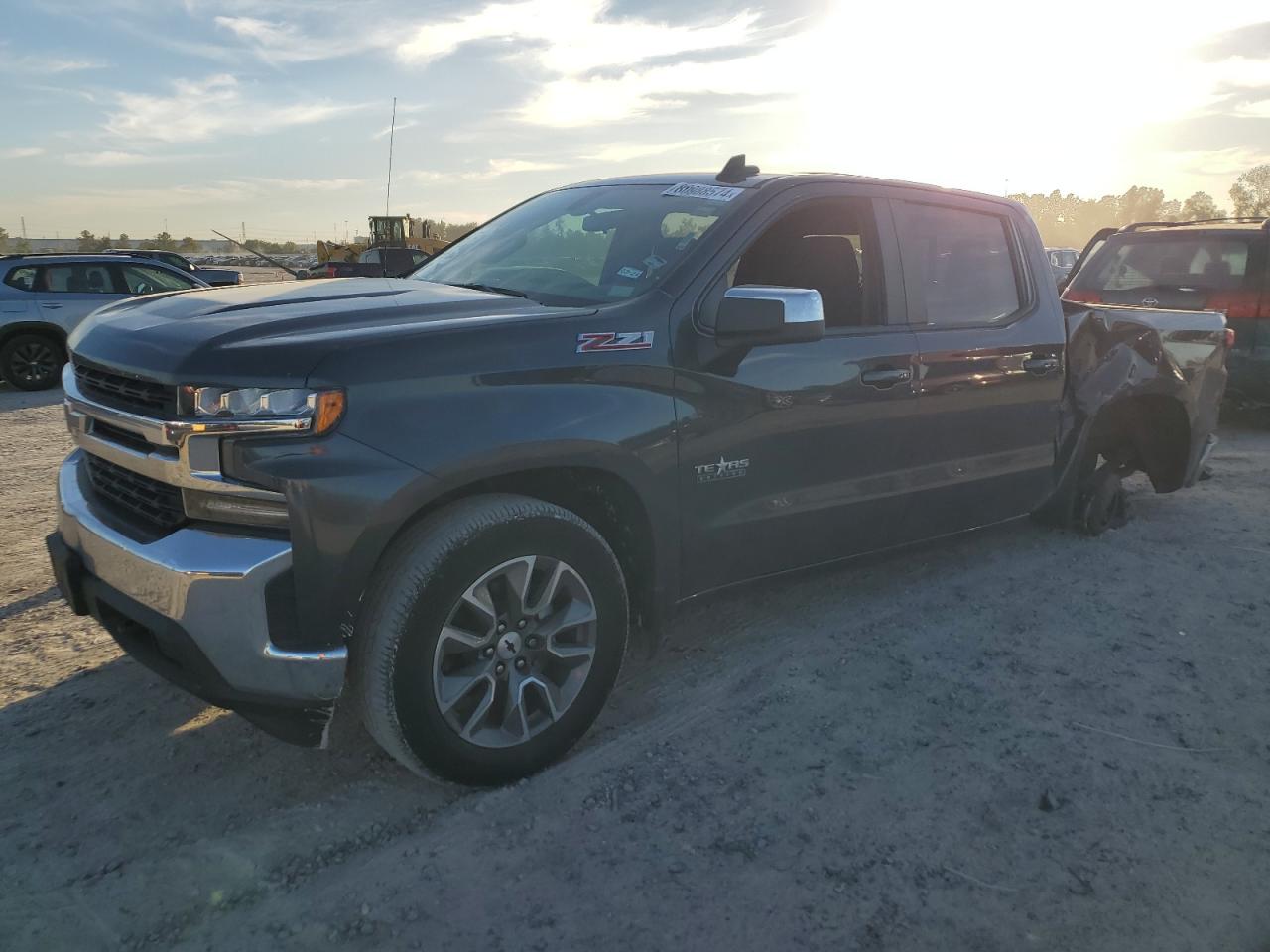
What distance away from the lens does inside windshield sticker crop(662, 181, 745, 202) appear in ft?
11.8

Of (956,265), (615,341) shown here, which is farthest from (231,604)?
(956,265)

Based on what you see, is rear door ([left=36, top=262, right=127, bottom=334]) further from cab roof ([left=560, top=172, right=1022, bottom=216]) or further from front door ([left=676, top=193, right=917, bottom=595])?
front door ([left=676, top=193, right=917, bottom=595])

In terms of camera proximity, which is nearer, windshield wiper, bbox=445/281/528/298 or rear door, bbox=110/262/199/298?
windshield wiper, bbox=445/281/528/298

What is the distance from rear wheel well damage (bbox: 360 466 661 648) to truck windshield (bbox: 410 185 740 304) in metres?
0.63

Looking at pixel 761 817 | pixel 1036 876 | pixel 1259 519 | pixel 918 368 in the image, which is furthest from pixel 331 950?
pixel 1259 519

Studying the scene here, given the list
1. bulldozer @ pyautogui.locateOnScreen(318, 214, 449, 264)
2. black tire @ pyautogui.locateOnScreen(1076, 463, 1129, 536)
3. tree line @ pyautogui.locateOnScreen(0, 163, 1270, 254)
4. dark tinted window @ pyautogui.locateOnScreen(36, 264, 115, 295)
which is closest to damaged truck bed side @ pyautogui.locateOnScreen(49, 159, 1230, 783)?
black tire @ pyautogui.locateOnScreen(1076, 463, 1129, 536)

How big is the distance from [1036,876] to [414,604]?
1.79 meters

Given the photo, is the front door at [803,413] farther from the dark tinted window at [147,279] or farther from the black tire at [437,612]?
the dark tinted window at [147,279]

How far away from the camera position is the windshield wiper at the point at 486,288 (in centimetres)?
344

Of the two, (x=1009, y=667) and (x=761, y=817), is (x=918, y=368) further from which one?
(x=761, y=817)

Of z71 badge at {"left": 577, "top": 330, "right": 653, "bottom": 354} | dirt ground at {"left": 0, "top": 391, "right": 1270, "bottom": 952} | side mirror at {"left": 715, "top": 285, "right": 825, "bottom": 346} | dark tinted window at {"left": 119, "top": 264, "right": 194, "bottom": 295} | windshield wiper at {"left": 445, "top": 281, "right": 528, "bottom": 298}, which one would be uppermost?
windshield wiper at {"left": 445, "top": 281, "right": 528, "bottom": 298}

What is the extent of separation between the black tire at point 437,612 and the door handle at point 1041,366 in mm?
2541

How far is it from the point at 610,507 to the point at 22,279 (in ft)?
37.2

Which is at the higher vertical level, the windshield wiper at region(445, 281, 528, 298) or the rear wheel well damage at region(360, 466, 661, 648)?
the windshield wiper at region(445, 281, 528, 298)
